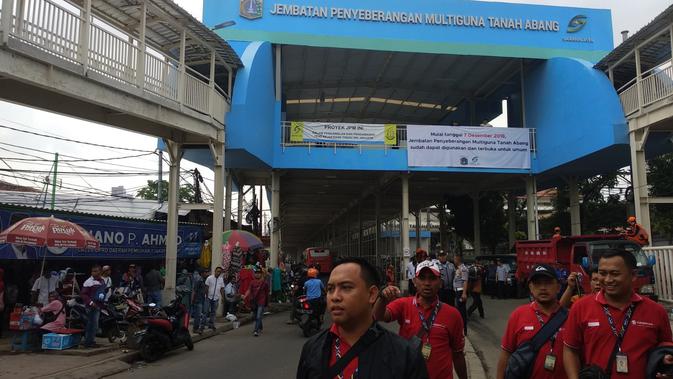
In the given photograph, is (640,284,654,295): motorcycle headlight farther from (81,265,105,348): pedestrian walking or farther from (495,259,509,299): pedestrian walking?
(81,265,105,348): pedestrian walking

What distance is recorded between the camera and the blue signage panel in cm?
2238

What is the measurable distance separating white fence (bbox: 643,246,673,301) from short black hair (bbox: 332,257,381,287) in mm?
14148

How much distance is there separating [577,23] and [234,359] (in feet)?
70.4

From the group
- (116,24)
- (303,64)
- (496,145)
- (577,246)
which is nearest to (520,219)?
(496,145)

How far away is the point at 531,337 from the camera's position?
11.5ft

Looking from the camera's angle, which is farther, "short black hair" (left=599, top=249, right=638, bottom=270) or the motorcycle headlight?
the motorcycle headlight

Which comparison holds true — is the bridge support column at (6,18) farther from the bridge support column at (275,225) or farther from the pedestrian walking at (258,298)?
the bridge support column at (275,225)

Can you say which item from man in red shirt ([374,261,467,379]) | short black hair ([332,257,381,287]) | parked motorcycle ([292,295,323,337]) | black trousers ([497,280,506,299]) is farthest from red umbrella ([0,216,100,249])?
black trousers ([497,280,506,299])

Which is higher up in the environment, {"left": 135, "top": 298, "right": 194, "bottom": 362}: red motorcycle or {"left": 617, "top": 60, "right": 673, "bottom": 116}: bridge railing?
{"left": 617, "top": 60, "right": 673, "bottom": 116}: bridge railing

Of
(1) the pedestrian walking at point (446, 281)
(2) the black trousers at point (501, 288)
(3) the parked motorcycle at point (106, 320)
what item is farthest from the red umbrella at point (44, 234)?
(2) the black trousers at point (501, 288)

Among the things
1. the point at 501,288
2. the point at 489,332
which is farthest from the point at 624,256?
the point at 501,288

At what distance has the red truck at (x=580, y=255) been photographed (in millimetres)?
12578

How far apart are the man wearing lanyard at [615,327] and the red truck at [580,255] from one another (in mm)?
8942

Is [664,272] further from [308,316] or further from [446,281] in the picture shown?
[308,316]
